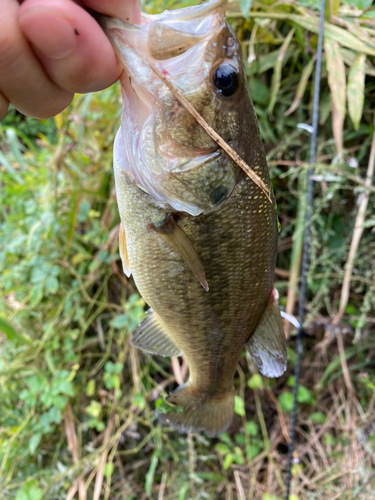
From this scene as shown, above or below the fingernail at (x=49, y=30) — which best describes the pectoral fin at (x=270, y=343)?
below

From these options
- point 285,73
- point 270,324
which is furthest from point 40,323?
point 285,73

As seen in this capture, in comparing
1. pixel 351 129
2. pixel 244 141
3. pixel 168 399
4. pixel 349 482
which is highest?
pixel 244 141

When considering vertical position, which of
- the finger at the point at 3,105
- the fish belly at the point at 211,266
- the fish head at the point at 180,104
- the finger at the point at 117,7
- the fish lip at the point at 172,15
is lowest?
the fish belly at the point at 211,266

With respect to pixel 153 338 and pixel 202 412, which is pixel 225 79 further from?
pixel 202 412

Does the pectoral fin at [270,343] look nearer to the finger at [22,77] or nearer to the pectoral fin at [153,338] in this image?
the pectoral fin at [153,338]

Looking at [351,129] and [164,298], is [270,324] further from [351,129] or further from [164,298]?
[351,129]

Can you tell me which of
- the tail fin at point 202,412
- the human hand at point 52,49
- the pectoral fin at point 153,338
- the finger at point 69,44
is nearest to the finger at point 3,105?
the human hand at point 52,49

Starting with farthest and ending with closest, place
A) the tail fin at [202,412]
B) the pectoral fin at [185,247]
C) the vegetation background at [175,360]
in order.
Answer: the vegetation background at [175,360], the tail fin at [202,412], the pectoral fin at [185,247]

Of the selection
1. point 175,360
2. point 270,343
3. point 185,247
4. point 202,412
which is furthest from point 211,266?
Result: point 175,360
